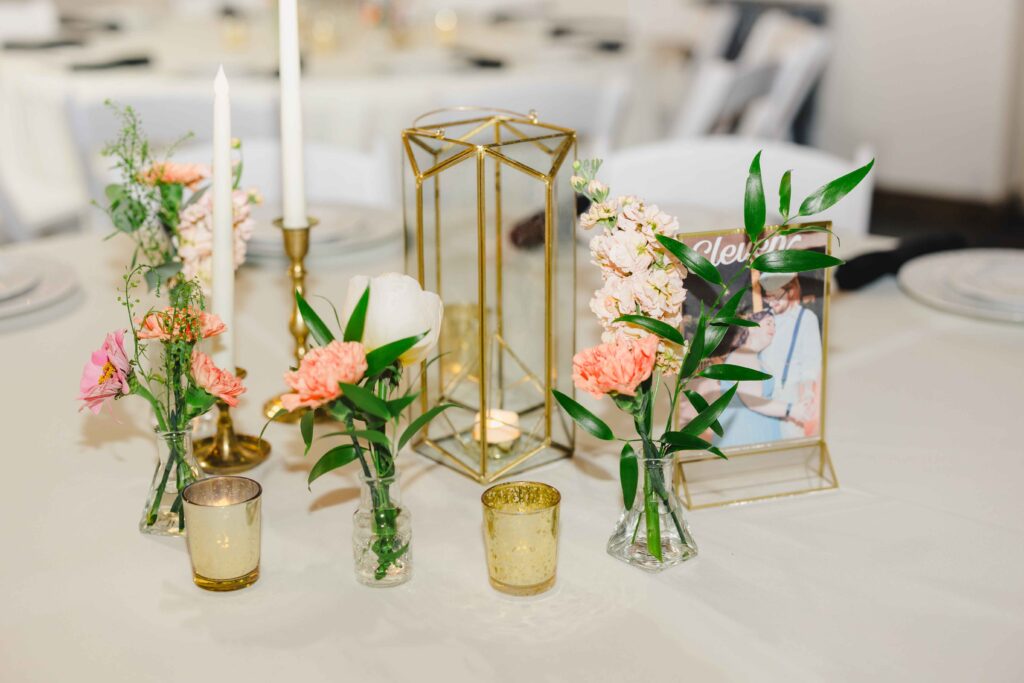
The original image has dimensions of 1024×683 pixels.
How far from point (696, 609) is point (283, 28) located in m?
0.60

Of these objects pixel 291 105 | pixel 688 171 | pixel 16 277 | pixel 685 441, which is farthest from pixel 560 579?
pixel 688 171

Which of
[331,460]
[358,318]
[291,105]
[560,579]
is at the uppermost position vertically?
[291,105]

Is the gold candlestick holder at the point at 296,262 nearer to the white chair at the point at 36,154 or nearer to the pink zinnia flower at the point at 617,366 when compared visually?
the pink zinnia flower at the point at 617,366

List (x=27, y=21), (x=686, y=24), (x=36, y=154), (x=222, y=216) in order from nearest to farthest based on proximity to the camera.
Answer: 1. (x=222, y=216)
2. (x=36, y=154)
3. (x=27, y=21)
4. (x=686, y=24)

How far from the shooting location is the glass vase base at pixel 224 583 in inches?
31.2

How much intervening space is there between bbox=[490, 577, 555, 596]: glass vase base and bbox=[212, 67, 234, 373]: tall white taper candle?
32cm

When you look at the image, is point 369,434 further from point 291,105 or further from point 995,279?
point 995,279

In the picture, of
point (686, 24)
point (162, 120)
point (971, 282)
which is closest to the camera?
point (971, 282)

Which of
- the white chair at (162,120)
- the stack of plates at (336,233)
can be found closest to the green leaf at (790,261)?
the stack of plates at (336,233)

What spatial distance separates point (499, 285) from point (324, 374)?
1.17 ft

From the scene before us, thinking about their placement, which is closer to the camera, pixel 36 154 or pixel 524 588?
pixel 524 588

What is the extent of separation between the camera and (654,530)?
814mm

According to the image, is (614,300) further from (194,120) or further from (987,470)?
(194,120)

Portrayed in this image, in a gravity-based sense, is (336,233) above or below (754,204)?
below
